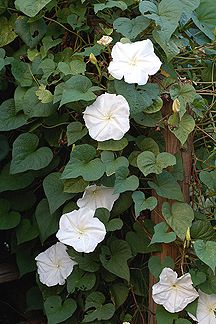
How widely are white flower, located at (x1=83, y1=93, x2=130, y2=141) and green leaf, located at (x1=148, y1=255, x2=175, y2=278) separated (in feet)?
1.01

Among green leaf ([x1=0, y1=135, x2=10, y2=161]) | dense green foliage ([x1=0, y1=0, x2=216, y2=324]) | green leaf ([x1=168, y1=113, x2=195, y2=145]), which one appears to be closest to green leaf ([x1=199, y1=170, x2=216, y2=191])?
dense green foliage ([x1=0, y1=0, x2=216, y2=324])

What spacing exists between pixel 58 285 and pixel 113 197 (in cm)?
32

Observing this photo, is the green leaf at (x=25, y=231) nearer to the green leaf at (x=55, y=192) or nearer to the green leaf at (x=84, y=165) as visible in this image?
the green leaf at (x=55, y=192)

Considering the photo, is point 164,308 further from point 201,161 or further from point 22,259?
point 22,259

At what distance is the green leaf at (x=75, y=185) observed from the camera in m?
1.38

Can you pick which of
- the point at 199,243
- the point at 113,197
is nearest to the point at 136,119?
the point at 113,197

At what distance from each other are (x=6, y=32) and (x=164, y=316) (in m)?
0.88

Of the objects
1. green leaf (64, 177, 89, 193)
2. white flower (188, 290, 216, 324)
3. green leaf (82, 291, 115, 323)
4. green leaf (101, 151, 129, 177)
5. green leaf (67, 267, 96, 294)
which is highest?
green leaf (101, 151, 129, 177)

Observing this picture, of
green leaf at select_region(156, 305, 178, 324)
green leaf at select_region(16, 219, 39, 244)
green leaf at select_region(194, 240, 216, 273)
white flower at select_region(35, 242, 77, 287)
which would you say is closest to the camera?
green leaf at select_region(194, 240, 216, 273)

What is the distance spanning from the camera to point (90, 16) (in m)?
1.55

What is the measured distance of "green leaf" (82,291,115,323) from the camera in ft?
4.67

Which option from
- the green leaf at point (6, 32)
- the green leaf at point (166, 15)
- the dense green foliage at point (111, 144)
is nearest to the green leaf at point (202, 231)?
the dense green foliage at point (111, 144)

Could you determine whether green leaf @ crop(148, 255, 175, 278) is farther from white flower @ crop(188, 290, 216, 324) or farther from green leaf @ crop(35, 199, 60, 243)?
green leaf @ crop(35, 199, 60, 243)

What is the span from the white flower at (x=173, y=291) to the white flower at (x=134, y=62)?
46cm
